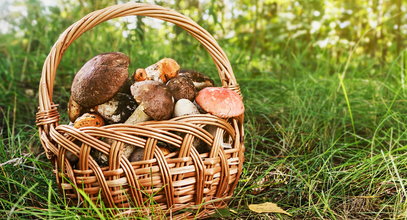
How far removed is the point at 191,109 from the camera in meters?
1.30

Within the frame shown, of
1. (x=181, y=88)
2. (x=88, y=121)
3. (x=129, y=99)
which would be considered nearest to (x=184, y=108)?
(x=181, y=88)

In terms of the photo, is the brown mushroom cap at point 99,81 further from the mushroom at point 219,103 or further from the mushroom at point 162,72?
the mushroom at point 219,103

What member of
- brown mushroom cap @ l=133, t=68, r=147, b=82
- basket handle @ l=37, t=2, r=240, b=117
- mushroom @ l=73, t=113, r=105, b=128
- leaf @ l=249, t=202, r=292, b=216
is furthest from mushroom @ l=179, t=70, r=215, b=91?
leaf @ l=249, t=202, r=292, b=216

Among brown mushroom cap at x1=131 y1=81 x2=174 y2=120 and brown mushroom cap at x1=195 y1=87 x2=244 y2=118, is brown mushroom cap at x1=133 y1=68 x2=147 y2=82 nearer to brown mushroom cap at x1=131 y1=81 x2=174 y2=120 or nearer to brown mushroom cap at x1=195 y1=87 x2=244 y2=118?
brown mushroom cap at x1=131 y1=81 x2=174 y2=120

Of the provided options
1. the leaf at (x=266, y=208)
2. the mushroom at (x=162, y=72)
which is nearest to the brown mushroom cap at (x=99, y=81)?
the mushroom at (x=162, y=72)

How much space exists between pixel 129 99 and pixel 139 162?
27 cm

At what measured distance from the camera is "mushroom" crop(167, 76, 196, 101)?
1.34m

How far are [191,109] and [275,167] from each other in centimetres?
60

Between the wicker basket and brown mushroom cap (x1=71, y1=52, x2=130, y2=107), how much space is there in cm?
9

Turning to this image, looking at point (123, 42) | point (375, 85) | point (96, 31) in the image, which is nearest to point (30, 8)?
point (96, 31)

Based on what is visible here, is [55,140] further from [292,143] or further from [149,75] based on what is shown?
[292,143]

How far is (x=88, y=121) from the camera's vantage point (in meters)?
1.25

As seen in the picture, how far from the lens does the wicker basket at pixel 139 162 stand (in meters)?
1.15

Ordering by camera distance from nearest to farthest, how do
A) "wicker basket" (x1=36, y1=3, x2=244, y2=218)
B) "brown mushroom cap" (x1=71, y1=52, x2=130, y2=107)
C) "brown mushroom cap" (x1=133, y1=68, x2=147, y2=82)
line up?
"wicker basket" (x1=36, y1=3, x2=244, y2=218)
"brown mushroom cap" (x1=71, y1=52, x2=130, y2=107)
"brown mushroom cap" (x1=133, y1=68, x2=147, y2=82)
